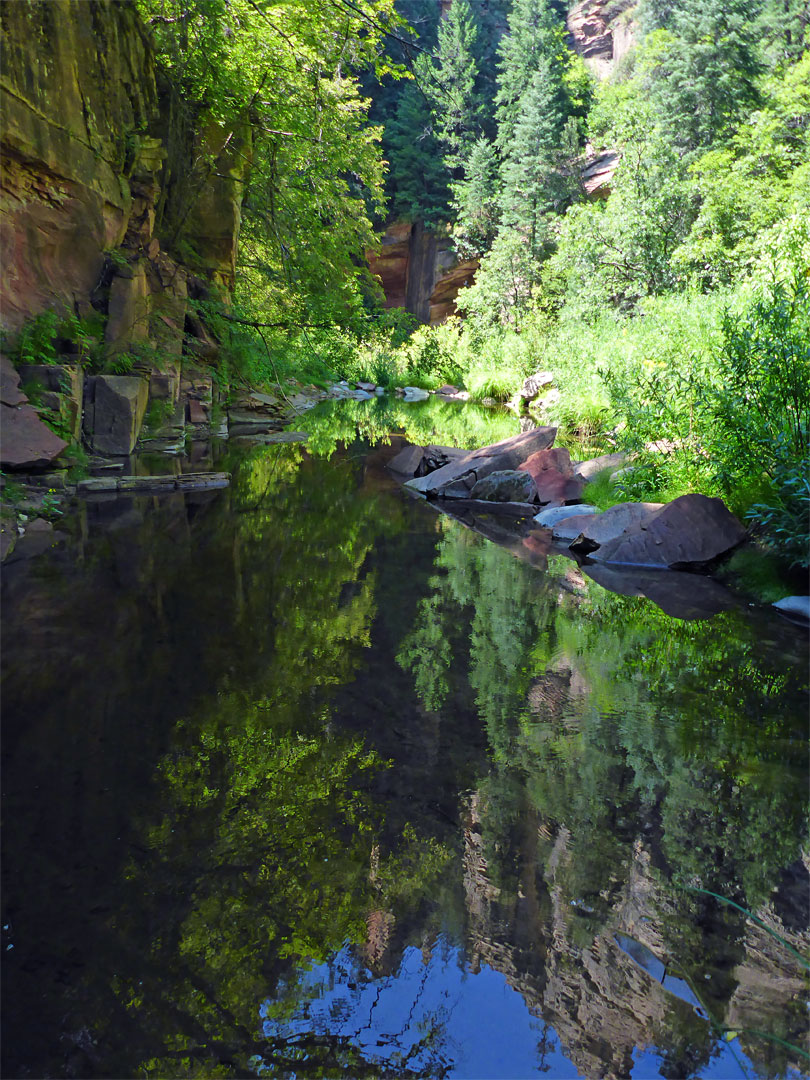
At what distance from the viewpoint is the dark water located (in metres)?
1.92

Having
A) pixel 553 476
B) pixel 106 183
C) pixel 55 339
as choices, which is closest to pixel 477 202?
pixel 106 183

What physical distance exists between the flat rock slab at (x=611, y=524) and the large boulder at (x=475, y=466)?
2.60 m

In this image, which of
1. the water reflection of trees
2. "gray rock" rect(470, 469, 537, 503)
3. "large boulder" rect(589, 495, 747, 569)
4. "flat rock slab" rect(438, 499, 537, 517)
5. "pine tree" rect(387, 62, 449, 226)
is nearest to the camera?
the water reflection of trees

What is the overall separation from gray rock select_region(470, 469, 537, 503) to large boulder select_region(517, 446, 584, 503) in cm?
14

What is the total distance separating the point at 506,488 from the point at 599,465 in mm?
1324

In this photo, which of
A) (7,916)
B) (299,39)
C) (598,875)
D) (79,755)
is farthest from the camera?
(299,39)

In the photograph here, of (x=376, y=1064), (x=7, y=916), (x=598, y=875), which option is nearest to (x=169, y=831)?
(x=7, y=916)

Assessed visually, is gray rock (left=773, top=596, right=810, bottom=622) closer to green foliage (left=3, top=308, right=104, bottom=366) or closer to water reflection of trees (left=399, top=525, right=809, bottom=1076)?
water reflection of trees (left=399, top=525, right=809, bottom=1076)

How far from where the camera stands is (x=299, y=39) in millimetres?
12422

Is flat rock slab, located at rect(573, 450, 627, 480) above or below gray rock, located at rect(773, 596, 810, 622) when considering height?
above

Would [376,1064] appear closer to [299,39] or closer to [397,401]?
[299,39]

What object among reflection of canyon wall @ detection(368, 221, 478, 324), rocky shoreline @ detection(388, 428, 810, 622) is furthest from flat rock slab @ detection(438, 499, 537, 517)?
reflection of canyon wall @ detection(368, 221, 478, 324)

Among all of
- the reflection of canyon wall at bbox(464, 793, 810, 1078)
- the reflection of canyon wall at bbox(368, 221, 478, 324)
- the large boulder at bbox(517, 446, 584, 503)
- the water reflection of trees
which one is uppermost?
the reflection of canyon wall at bbox(368, 221, 478, 324)

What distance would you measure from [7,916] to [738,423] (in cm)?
622
